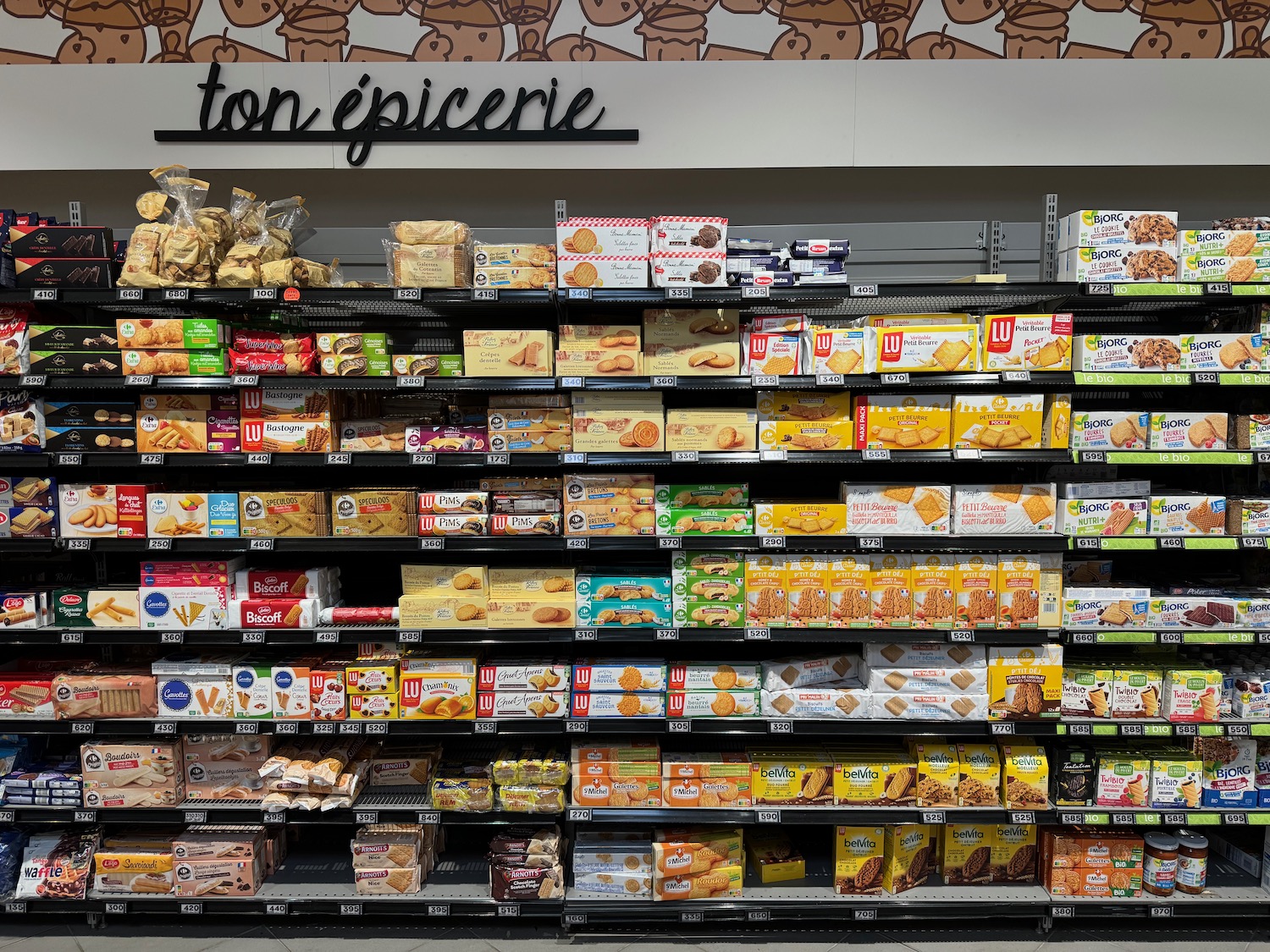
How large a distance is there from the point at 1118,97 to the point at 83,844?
209 inches

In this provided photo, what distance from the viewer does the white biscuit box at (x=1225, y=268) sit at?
277 centimetres

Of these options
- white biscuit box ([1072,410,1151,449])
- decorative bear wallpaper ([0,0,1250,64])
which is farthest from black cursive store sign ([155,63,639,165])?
white biscuit box ([1072,410,1151,449])

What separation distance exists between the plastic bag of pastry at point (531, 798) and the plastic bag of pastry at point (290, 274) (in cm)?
215

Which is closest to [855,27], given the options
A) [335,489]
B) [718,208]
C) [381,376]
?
[718,208]

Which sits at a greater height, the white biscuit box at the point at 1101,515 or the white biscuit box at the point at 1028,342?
the white biscuit box at the point at 1028,342

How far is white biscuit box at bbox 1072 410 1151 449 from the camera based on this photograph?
9.30ft

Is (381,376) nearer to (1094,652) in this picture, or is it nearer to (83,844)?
(83,844)

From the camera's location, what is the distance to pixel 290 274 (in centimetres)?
276

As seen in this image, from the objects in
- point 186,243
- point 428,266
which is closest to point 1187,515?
point 428,266

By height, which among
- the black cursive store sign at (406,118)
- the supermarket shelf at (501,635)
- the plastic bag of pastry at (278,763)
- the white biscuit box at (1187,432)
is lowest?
the plastic bag of pastry at (278,763)

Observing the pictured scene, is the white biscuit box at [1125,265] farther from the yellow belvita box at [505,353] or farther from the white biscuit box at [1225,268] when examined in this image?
the yellow belvita box at [505,353]

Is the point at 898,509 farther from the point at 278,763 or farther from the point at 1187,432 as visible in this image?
the point at 278,763

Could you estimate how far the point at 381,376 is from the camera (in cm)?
281

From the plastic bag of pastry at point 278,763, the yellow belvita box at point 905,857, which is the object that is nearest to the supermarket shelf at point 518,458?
the plastic bag of pastry at point 278,763
